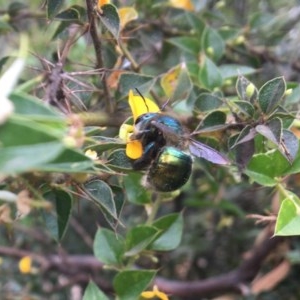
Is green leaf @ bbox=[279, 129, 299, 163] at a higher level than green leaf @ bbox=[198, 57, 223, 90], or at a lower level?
higher

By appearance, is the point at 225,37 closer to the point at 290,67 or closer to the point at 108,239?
the point at 290,67

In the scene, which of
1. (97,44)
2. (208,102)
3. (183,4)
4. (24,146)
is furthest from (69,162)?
(183,4)

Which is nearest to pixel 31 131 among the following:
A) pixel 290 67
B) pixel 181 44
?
pixel 181 44

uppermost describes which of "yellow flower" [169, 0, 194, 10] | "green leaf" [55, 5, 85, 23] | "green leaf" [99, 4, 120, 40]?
"green leaf" [99, 4, 120, 40]

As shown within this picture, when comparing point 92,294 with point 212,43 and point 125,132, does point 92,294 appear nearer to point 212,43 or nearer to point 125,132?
point 125,132

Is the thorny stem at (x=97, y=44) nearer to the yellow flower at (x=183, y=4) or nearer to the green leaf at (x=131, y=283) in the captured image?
the green leaf at (x=131, y=283)

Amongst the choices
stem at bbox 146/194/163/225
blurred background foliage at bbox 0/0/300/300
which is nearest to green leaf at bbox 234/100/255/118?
blurred background foliage at bbox 0/0/300/300

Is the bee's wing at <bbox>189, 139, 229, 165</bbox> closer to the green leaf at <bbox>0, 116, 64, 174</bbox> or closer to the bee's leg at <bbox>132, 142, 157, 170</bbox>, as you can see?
the bee's leg at <bbox>132, 142, 157, 170</bbox>
